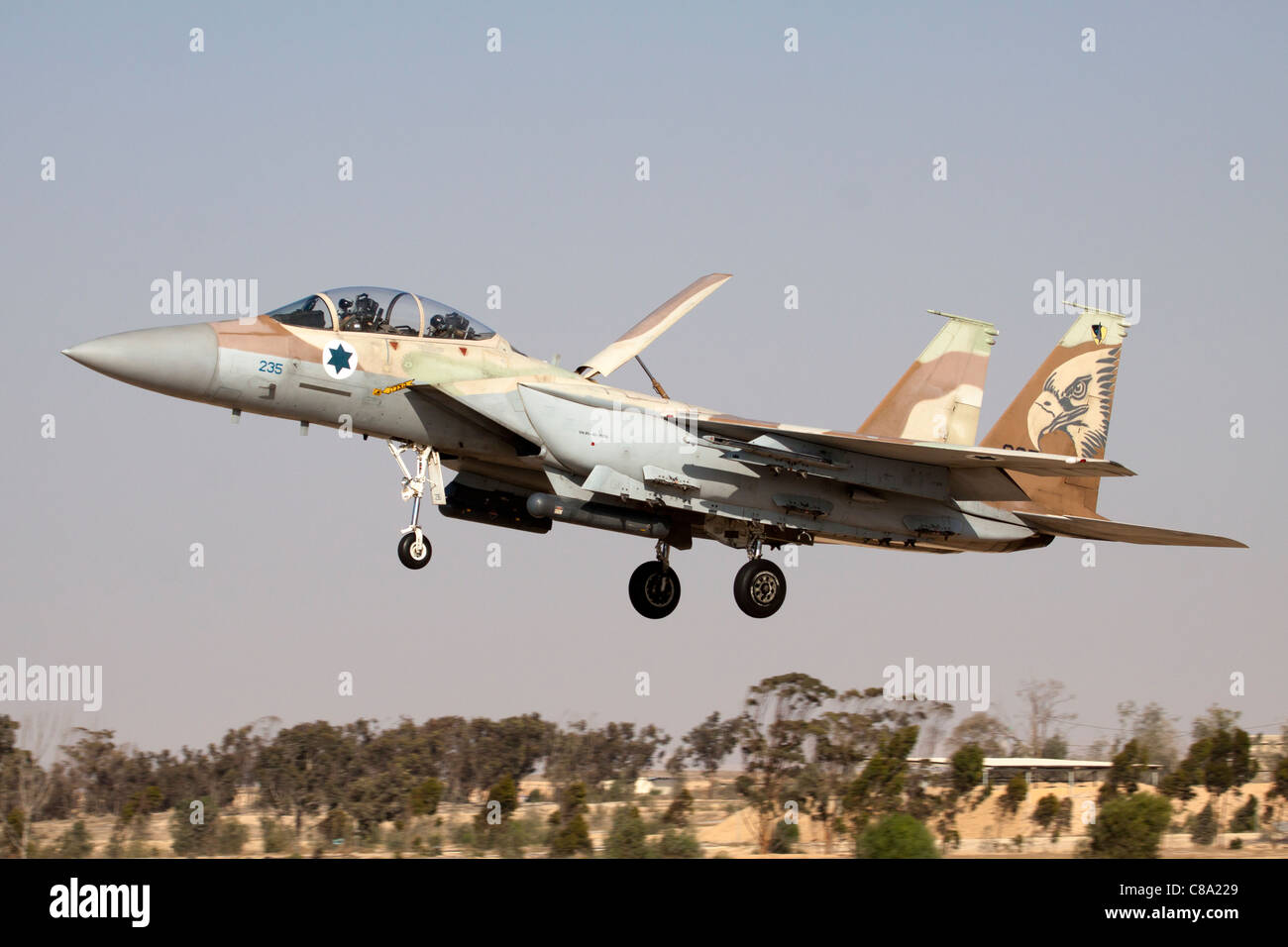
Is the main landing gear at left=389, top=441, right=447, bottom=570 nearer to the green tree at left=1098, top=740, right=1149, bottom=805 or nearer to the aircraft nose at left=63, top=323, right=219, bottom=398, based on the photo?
the aircraft nose at left=63, top=323, right=219, bottom=398

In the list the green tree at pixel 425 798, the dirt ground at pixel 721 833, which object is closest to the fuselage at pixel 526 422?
the dirt ground at pixel 721 833

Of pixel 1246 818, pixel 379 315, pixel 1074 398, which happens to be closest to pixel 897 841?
pixel 1074 398

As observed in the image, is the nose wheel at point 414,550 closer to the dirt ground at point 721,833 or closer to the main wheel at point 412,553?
the main wheel at point 412,553

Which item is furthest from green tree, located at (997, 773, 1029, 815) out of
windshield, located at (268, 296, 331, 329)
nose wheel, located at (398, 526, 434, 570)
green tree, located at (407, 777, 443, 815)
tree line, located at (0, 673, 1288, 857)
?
windshield, located at (268, 296, 331, 329)

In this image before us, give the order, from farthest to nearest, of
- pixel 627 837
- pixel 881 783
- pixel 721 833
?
1. pixel 881 783
2. pixel 721 833
3. pixel 627 837

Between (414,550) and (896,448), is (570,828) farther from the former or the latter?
(896,448)

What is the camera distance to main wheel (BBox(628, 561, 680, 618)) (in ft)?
61.1

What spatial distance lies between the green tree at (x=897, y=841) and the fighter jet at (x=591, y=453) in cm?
354

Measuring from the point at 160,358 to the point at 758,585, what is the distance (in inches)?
295

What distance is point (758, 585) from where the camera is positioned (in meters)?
17.8

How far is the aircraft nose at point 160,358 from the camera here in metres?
15.0

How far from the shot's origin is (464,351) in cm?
1673
